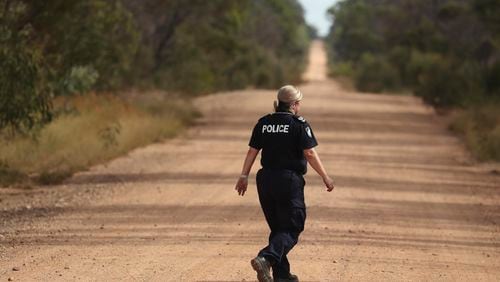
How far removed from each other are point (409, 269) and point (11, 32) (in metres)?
8.92

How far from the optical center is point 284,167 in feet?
26.5

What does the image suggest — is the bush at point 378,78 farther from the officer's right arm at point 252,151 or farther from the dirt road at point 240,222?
the officer's right arm at point 252,151

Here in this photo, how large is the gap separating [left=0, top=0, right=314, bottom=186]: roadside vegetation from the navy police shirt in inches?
303

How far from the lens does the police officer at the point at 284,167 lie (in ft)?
26.3

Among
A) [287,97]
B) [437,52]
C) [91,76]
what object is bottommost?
[437,52]

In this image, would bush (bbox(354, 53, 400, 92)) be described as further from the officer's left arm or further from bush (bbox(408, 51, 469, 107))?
the officer's left arm

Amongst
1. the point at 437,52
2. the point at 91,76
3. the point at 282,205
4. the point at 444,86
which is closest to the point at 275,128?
the point at 282,205

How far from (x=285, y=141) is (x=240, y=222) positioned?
3.92 m

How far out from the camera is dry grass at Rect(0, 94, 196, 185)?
16.8 metres

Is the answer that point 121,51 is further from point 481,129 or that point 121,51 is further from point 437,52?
point 437,52

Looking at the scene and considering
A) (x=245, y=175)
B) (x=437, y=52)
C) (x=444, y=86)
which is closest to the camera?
(x=245, y=175)

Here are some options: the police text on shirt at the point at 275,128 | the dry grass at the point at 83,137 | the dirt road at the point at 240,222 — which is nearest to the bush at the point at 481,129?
the dirt road at the point at 240,222

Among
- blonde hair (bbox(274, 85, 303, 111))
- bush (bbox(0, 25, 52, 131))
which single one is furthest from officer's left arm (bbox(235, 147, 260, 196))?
bush (bbox(0, 25, 52, 131))

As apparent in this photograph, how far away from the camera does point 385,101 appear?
42688mm
